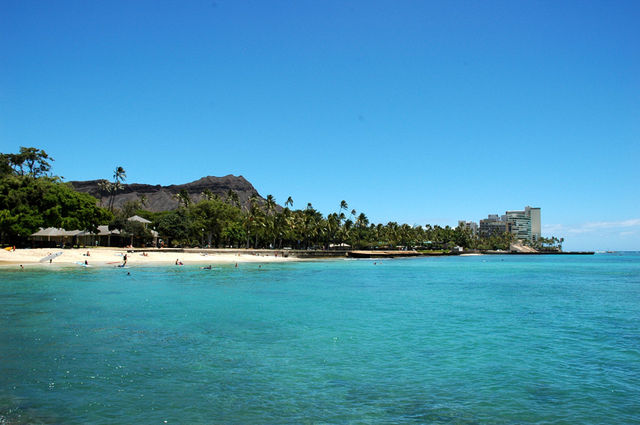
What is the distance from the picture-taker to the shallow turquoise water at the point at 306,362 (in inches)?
395

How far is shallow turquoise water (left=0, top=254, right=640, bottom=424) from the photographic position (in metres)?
10.0

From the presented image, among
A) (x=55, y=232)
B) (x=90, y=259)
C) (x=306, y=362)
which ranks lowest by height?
(x=306, y=362)

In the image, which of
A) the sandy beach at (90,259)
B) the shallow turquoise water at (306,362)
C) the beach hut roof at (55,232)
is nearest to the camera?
the shallow turquoise water at (306,362)

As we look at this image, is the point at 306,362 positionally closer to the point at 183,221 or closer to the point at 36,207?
the point at 36,207

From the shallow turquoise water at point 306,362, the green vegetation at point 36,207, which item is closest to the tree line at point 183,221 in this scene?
the green vegetation at point 36,207

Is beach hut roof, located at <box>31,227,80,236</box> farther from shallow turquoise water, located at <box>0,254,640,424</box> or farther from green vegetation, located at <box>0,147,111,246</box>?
shallow turquoise water, located at <box>0,254,640,424</box>

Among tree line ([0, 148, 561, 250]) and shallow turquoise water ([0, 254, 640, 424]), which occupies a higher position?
tree line ([0, 148, 561, 250])

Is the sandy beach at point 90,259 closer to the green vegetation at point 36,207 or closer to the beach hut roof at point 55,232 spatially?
the green vegetation at point 36,207

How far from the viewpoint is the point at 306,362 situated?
14.2m

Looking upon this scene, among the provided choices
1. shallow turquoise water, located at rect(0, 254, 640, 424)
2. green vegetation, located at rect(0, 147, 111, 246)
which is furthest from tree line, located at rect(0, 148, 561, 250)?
→ shallow turquoise water, located at rect(0, 254, 640, 424)

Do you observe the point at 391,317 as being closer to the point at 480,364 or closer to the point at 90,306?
the point at 480,364

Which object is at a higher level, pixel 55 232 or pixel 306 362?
A: pixel 55 232

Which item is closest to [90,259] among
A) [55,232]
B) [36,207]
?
[36,207]

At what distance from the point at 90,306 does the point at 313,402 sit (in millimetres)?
17904
